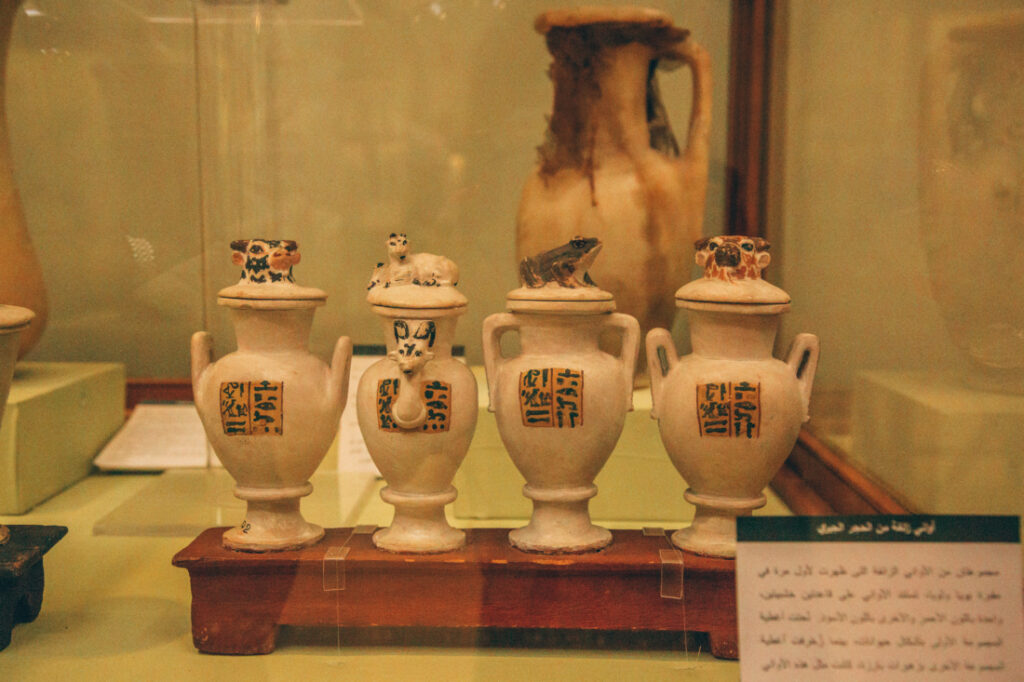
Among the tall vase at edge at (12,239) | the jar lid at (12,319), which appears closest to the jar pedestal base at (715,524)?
the jar lid at (12,319)

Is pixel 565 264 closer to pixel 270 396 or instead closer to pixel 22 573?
pixel 270 396

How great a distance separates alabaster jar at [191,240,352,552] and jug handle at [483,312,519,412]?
0.17 m

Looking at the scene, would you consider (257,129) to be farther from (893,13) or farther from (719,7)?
(893,13)

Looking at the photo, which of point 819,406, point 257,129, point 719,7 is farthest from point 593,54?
point 819,406

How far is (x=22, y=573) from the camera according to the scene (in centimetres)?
115

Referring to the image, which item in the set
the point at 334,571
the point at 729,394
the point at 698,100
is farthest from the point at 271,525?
the point at 698,100

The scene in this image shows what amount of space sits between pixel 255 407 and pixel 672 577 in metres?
0.53

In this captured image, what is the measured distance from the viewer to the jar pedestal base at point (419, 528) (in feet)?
3.80

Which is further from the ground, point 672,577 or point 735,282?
point 735,282

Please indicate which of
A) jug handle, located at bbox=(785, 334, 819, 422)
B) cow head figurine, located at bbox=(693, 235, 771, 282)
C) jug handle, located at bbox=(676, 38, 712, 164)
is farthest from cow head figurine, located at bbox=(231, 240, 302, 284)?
jug handle, located at bbox=(676, 38, 712, 164)

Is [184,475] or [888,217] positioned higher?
[888,217]

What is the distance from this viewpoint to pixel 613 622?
3.73ft

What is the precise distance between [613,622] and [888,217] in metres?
0.70

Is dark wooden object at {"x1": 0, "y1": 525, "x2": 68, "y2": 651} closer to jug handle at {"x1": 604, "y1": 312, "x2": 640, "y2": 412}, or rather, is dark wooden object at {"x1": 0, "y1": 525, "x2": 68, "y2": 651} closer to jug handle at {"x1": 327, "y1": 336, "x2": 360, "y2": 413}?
jug handle at {"x1": 327, "y1": 336, "x2": 360, "y2": 413}
